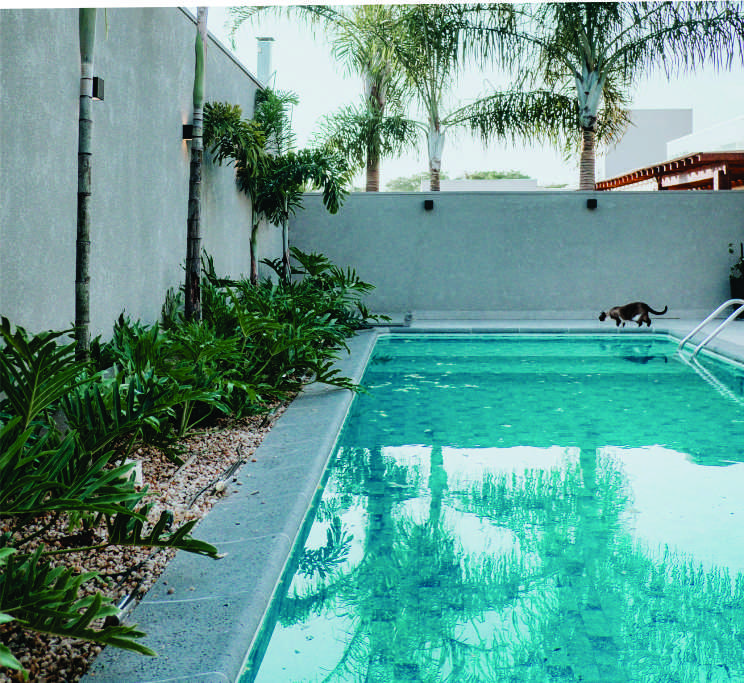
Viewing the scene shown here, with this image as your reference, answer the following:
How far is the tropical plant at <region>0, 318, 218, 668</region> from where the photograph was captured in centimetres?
191

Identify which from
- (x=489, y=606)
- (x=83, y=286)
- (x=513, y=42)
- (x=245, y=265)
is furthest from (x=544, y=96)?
(x=489, y=606)

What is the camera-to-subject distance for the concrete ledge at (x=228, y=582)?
2.17 meters

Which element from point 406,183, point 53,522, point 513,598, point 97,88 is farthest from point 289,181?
point 406,183

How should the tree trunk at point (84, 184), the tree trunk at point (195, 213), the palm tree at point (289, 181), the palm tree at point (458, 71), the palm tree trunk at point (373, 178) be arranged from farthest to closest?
1. the palm tree trunk at point (373, 178)
2. the palm tree at point (458, 71)
3. the palm tree at point (289, 181)
4. the tree trunk at point (195, 213)
5. the tree trunk at point (84, 184)

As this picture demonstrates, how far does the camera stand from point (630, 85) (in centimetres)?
1409

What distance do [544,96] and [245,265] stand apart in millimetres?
6744

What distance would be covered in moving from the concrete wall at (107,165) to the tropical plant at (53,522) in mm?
1750

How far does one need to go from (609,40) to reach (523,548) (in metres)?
11.9

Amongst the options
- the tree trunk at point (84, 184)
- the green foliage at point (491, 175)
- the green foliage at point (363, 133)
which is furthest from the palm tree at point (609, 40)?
the green foliage at point (491, 175)

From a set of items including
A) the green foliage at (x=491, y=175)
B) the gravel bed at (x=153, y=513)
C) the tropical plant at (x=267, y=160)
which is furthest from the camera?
the green foliage at (x=491, y=175)

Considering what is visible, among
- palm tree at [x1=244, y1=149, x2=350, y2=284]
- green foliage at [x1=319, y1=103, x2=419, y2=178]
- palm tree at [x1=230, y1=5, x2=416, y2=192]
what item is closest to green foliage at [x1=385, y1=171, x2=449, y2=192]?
palm tree at [x1=230, y1=5, x2=416, y2=192]

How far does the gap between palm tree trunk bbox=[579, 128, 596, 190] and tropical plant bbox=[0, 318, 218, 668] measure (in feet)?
40.8

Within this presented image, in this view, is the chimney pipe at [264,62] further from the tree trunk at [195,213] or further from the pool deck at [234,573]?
the pool deck at [234,573]

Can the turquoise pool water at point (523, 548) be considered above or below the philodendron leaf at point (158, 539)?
below
